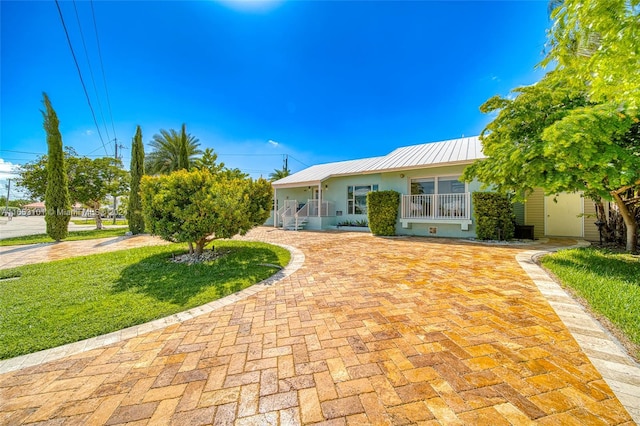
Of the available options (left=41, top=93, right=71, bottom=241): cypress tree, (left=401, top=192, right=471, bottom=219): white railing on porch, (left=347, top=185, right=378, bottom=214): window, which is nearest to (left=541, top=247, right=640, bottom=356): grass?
(left=401, top=192, right=471, bottom=219): white railing on porch

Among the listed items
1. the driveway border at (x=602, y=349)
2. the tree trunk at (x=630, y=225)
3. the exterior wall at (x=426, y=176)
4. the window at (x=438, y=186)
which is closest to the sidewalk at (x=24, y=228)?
the exterior wall at (x=426, y=176)

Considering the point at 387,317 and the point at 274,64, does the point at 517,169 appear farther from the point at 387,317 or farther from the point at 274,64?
the point at 274,64

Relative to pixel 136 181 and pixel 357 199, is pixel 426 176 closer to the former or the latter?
pixel 357 199

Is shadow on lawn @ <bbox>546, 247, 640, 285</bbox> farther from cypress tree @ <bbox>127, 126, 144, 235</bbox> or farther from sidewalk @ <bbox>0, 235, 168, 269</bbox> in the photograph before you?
cypress tree @ <bbox>127, 126, 144, 235</bbox>

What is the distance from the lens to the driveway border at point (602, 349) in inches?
70.7

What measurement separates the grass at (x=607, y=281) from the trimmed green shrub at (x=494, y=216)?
295 centimetres

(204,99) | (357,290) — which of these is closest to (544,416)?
(357,290)

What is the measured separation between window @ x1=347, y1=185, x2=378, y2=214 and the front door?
28.7ft

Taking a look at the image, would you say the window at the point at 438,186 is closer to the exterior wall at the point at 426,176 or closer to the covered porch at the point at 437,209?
the exterior wall at the point at 426,176

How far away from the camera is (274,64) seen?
11094 mm

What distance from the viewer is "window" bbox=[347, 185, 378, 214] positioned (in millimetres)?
15039

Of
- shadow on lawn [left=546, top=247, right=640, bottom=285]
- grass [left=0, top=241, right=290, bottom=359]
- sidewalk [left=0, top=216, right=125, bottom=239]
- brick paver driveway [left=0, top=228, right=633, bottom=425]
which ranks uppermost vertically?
sidewalk [left=0, top=216, right=125, bottom=239]

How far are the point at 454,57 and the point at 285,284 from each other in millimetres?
12657

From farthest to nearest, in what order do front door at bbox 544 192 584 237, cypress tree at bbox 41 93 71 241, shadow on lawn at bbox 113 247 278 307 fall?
front door at bbox 544 192 584 237 → cypress tree at bbox 41 93 71 241 → shadow on lawn at bbox 113 247 278 307
